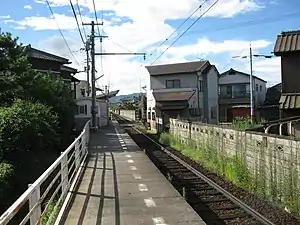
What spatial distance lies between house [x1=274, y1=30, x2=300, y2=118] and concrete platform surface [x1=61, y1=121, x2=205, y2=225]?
279 inches

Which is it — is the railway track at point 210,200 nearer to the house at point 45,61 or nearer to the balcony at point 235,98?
the house at point 45,61

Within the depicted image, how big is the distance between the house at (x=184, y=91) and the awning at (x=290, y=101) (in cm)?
1973

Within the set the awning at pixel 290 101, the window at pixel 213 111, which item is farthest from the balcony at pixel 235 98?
the awning at pixel 290 101

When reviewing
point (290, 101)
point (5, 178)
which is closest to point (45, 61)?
point (290, 101)

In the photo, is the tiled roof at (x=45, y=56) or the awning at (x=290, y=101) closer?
the awning at (x=290, y=101)

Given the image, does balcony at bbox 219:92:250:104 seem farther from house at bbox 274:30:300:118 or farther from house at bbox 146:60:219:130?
house at bbox 274:30:300:118

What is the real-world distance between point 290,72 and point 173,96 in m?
23.3

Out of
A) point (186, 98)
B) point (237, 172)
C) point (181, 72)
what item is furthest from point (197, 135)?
point (181, 72)

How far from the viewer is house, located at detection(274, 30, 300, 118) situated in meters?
16.2

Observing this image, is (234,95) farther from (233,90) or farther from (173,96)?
(173,96)

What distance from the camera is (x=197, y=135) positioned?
17.0 metres

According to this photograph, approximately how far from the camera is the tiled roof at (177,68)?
40.5 meters

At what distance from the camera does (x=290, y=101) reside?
53.1 ft

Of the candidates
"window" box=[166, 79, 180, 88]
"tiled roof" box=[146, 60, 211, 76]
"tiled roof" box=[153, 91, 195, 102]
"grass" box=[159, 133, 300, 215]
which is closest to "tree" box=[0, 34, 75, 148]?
"grass" box=[159, 133, 300, 215]
